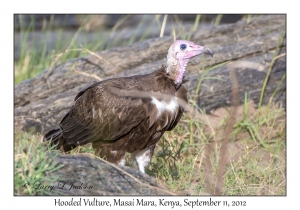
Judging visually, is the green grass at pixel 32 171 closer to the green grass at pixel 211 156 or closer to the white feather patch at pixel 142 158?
the green grass at pixel 211 156

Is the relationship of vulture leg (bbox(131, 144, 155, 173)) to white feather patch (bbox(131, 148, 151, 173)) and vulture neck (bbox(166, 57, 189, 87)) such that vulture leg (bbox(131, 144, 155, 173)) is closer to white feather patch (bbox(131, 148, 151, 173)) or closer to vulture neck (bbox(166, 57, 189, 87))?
white feather patch (bbox(131, 148, 151, 173))

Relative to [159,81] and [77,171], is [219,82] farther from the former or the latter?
[77,171]

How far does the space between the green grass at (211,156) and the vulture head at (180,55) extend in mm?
641

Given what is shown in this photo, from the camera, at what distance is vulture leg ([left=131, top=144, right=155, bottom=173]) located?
4746 millimetres

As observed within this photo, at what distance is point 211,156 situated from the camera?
17.9ft

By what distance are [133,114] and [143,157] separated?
481mm

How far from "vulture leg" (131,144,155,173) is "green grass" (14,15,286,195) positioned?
0.18m

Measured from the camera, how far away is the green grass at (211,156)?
3607 mm

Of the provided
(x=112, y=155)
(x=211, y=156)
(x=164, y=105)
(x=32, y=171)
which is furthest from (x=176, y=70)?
(x=32, y=171)

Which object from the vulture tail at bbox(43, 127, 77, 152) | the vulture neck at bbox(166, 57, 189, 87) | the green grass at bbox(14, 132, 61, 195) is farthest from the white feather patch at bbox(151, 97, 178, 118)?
the green grass at bbox(14, 132, 61, 195)

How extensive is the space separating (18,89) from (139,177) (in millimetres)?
2824

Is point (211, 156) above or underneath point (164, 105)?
underneath

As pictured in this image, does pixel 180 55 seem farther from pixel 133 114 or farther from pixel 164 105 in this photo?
pixel 133 114

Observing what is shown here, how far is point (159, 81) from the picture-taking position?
4527 mm
